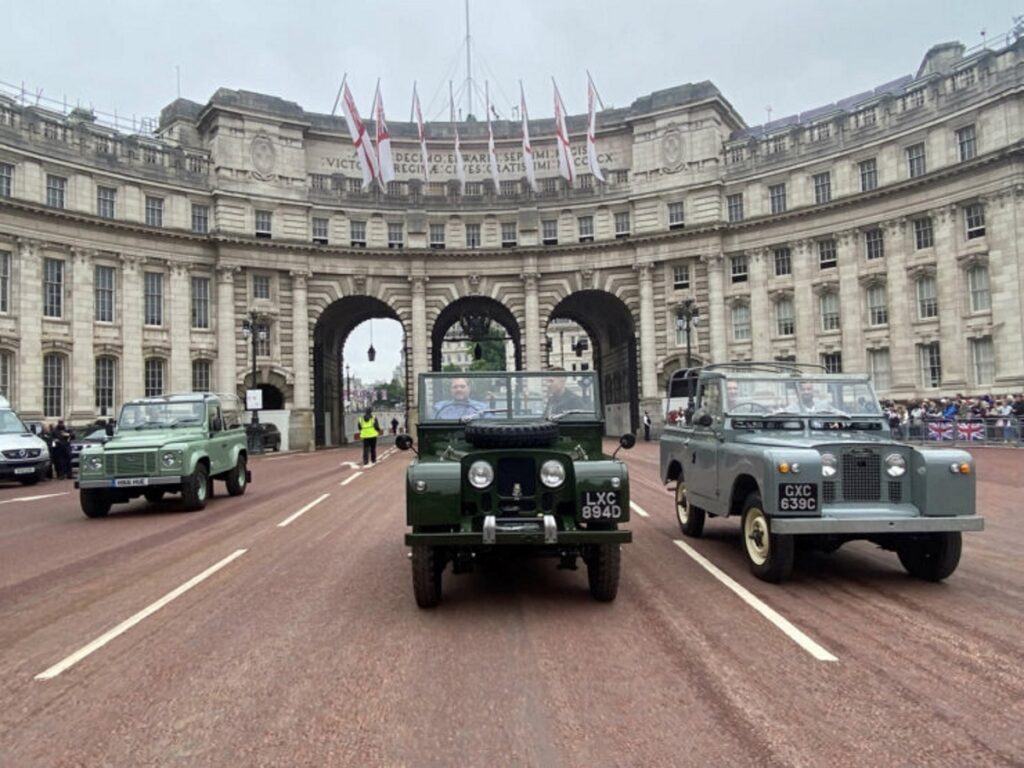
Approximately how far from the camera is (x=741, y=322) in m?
41.8

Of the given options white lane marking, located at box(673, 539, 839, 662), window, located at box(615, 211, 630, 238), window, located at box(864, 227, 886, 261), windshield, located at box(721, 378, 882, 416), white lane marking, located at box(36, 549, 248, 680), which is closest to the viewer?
white lane marking, located at box(36, 549, 248, 680)

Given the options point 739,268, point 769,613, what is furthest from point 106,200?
point 769,613

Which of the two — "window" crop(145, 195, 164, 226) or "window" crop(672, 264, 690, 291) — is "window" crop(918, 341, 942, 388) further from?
"window" crop(145, 195, 164, 226)

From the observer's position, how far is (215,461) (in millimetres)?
14445

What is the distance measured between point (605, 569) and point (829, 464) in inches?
98.1

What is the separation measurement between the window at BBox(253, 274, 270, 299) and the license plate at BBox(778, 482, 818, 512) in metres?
39.6

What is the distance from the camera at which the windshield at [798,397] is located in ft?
27.9

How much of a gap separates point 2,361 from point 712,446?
3502 centimetres

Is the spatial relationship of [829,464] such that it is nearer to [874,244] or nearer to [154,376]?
[874,244]

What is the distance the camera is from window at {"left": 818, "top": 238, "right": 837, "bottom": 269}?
3869cm

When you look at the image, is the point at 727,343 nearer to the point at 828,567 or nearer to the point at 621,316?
the point at 621,316

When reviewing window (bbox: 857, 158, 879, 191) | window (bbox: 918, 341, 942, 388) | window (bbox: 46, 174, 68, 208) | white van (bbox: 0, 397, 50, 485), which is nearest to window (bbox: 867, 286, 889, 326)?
window (bbox: 918, 341, 942, 388)

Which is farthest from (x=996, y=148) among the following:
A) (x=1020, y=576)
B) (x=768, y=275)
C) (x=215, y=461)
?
(x=215, y=461)

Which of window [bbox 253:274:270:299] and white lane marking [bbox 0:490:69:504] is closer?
white lane marking [bbox 0:490:69:504]
